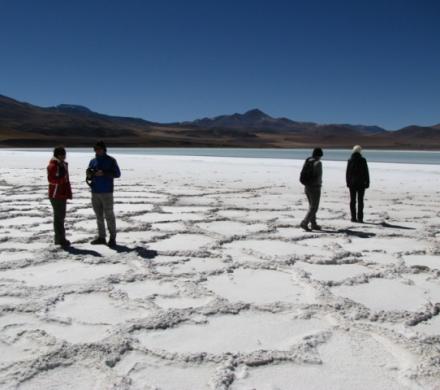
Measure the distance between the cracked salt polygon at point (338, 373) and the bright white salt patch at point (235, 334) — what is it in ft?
0.83

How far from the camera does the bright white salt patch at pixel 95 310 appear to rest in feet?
11.5

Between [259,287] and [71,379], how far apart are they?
1.95 meters

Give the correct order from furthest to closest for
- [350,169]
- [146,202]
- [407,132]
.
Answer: [407,132]
[146,202]
[350,169]

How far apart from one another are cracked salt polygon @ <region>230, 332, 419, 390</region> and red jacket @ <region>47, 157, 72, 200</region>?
3.39 m

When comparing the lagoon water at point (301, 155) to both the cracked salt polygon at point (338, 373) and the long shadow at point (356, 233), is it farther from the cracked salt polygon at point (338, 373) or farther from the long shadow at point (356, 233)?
the cracked salt polygon at point (338, 373)

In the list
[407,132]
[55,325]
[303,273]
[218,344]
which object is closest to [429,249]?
[303,273]

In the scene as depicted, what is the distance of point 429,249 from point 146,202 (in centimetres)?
551

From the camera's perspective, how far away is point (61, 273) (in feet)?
15.0

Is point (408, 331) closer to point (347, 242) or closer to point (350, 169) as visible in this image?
point (347, 242)

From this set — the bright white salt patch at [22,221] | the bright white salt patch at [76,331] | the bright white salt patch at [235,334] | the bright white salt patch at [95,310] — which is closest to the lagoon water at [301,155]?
the bright white salt patch at [22,221]

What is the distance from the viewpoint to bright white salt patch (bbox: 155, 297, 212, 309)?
12.4 ft

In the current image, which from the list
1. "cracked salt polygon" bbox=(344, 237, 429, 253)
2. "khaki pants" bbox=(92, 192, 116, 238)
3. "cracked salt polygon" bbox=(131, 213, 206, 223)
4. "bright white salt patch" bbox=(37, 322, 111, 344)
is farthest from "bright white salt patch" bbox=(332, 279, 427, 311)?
"cracked salt polygon" bbox=(131, 213, 206, 223)

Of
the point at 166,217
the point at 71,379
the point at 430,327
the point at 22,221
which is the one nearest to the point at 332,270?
the point at 430,327

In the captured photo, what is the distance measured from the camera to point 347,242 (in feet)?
20.1
